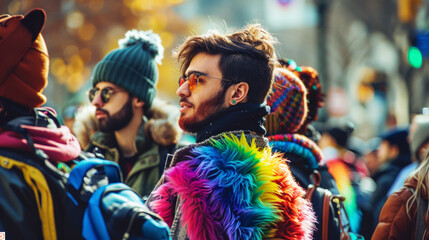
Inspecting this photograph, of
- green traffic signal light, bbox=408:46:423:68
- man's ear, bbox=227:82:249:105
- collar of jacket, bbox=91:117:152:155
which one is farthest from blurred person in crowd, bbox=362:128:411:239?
man's ear, bbox=227:82:249:105

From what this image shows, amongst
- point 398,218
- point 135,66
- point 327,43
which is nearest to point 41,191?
point 398,218

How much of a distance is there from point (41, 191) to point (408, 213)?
2463 mm

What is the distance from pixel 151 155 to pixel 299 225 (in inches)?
97.4

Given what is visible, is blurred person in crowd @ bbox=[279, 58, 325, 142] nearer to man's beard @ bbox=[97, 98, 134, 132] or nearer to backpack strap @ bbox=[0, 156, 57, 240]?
man's beard @ bbox=[97, 98, 134, 132]

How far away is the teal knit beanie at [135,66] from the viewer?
5297 millimetres

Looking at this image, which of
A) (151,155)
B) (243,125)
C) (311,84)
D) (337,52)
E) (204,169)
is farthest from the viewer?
(337,52)

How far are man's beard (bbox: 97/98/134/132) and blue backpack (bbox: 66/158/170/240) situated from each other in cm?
250

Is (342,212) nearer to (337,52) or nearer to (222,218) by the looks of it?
(222,218)

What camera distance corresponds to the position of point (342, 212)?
403 cm

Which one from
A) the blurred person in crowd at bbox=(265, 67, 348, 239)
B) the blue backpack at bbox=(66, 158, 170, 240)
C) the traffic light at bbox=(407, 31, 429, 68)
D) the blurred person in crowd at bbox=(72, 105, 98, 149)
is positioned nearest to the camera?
the blue backpack at bbox=(66, 158, 170, 240)

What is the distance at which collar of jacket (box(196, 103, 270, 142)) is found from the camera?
3.06 metres

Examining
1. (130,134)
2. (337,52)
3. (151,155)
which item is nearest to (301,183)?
(151,155)

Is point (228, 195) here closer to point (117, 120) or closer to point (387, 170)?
point (117, 120)

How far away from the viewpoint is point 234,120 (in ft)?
10.0
